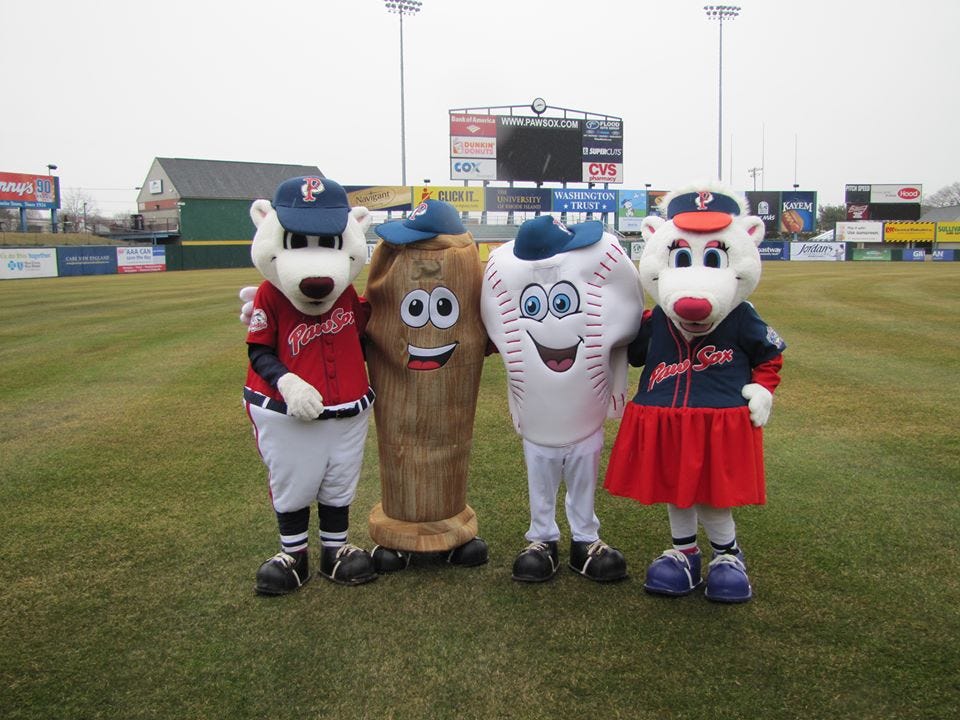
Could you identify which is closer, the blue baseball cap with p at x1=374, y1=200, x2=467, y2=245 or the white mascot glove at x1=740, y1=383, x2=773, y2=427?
the white mascot glove at x1=740, y1=383, x2=773, y2=427

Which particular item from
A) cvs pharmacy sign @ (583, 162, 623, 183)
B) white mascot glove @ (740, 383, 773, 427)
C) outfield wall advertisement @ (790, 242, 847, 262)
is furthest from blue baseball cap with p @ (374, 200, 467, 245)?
cvs pharmacy sign @ (583, 162, 623, 183)

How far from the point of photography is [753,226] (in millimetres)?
3062

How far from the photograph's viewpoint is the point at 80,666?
268 cm


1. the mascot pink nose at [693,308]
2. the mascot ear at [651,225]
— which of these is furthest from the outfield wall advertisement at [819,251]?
the mascot pink nose at [693,308]

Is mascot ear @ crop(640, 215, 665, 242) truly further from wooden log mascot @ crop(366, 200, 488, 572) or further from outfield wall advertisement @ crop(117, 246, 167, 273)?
outfield wall advertisement @ crop(117, 246, 167, 273)

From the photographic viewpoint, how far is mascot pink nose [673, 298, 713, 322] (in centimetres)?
282

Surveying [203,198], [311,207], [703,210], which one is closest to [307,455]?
[311,207]

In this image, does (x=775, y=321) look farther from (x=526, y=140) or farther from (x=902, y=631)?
(x=526, y=140)

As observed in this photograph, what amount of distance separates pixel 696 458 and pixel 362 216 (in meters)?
1.76

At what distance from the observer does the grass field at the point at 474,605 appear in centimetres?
248

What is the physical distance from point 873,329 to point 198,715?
10530mm

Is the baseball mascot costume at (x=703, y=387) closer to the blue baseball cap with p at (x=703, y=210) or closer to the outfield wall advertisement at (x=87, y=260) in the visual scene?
Answer: the blue baseball cap with p at (x=703, y=210)

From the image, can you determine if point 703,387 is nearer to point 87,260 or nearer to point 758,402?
point 758,402

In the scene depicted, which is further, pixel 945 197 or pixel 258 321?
pixel 945 197
